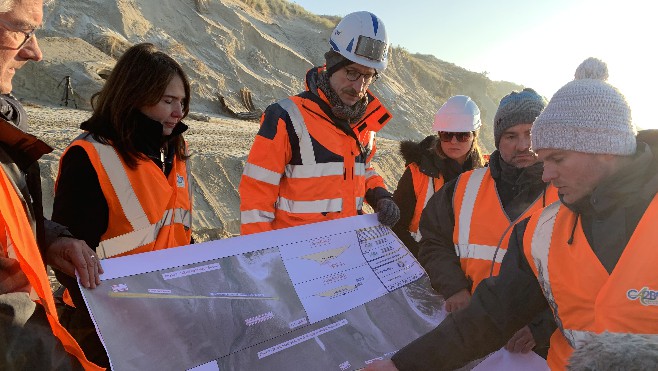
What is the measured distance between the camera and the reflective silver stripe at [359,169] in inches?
133

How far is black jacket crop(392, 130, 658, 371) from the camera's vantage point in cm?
170

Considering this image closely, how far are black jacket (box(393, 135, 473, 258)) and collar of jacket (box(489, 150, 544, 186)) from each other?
115 centimetres

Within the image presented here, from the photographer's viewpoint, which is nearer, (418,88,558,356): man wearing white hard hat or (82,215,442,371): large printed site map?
(82,215,442,371): large printed site map

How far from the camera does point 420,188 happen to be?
13.4 ft

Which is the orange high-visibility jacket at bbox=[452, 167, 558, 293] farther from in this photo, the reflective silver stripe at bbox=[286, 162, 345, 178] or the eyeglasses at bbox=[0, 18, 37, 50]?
the eyeglasses at bbox=[0, 18, 37, 50]

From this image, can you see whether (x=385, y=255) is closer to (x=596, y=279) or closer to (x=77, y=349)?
(x=596, y=279)

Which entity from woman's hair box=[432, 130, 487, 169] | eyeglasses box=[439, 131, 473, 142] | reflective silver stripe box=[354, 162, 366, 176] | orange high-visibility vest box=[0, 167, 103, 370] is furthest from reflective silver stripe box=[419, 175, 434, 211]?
orange high-visibility vest box=[0, 167, 103, 370]

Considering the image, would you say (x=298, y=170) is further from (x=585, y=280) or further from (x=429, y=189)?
(x=585, y=280)

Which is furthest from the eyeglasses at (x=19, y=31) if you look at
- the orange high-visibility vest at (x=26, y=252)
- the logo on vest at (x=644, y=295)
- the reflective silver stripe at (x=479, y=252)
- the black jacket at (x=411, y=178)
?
the black jacket at (x=411, y=178)

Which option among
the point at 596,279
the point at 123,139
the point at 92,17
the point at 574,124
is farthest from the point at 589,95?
the point at 92,17

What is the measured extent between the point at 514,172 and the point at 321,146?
1.15 metres

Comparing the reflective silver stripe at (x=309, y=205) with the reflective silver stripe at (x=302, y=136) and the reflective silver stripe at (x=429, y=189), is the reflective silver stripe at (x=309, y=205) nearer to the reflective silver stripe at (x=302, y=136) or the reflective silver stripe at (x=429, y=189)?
the reflective silver stripe at (x=302, y=136)

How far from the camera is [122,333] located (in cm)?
161

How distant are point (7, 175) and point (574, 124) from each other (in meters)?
1.83
